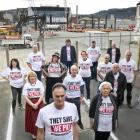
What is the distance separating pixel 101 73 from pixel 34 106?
11.8 feet

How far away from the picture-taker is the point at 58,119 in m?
4.91

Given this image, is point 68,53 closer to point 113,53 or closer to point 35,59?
point 35,59

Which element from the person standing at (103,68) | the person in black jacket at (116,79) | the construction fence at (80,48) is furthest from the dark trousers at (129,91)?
the construction fence at (80,48)

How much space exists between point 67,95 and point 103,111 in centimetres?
231

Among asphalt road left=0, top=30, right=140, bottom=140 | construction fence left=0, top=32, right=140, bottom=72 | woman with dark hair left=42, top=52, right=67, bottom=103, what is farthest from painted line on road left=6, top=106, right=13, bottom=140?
construction fence left=0, top=32, right=140, bottom=72

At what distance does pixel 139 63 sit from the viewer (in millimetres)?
17875

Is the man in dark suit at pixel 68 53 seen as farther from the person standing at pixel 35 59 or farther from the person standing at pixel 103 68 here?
the person standing at pixel 103 68

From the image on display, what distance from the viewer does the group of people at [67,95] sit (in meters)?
4.96

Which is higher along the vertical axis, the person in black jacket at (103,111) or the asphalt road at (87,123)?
the person in black jacket at (103,111)

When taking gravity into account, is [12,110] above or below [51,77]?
below

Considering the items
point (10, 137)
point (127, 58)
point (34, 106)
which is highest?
point (127, 58)

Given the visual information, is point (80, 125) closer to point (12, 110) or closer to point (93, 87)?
point (12, 110)

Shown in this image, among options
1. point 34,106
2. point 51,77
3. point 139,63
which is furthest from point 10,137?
point 139,63

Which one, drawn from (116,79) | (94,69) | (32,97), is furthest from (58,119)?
(94,69)
